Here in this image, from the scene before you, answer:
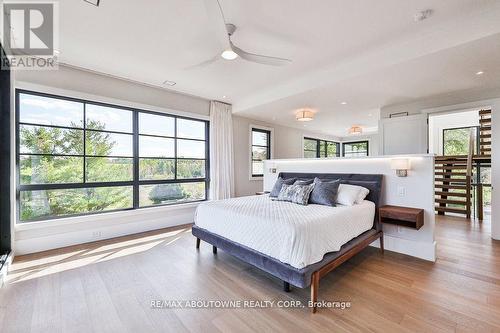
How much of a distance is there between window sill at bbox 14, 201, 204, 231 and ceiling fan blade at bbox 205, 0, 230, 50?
348 centimetres

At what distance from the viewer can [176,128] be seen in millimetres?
4938

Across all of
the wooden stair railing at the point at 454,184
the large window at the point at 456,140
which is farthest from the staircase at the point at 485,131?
the large window at the point at 456,140

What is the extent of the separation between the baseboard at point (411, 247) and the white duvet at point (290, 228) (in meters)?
0.54

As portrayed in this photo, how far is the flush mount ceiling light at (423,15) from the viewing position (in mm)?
2314

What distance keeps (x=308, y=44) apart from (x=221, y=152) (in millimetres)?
3156

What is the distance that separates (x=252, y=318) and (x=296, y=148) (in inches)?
254

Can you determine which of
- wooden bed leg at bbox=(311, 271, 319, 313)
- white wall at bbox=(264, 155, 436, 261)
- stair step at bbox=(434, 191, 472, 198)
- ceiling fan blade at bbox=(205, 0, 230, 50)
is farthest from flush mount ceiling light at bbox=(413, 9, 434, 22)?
stair step at bbox=(434, 191, 472, 198)

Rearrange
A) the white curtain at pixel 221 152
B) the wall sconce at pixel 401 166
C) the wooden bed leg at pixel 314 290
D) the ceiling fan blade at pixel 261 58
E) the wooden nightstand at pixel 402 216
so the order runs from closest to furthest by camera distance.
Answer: the wooden bed leg at pixel 314 290 → the ceiling fan blade at pixel 261 58 → the wooden nightstand at pixel 402 216 → the wall sconce at pixel 401 166 → the white curtain at pixel 221 152

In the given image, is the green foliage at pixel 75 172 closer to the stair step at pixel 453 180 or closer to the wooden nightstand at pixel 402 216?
the wooden nightstand at pixel 402 216

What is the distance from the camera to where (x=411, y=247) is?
319 cm

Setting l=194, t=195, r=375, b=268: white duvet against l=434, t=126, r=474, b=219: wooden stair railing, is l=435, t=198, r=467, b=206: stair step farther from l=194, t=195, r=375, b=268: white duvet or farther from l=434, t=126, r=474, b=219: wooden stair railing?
l=194, t=195, r=375, b=268: white duvet

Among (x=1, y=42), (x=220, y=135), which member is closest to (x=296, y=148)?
(x=220, y=135)

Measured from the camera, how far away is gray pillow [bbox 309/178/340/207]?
3197 millimetres

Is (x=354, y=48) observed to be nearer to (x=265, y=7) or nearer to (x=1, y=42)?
(x=265, y=7)
